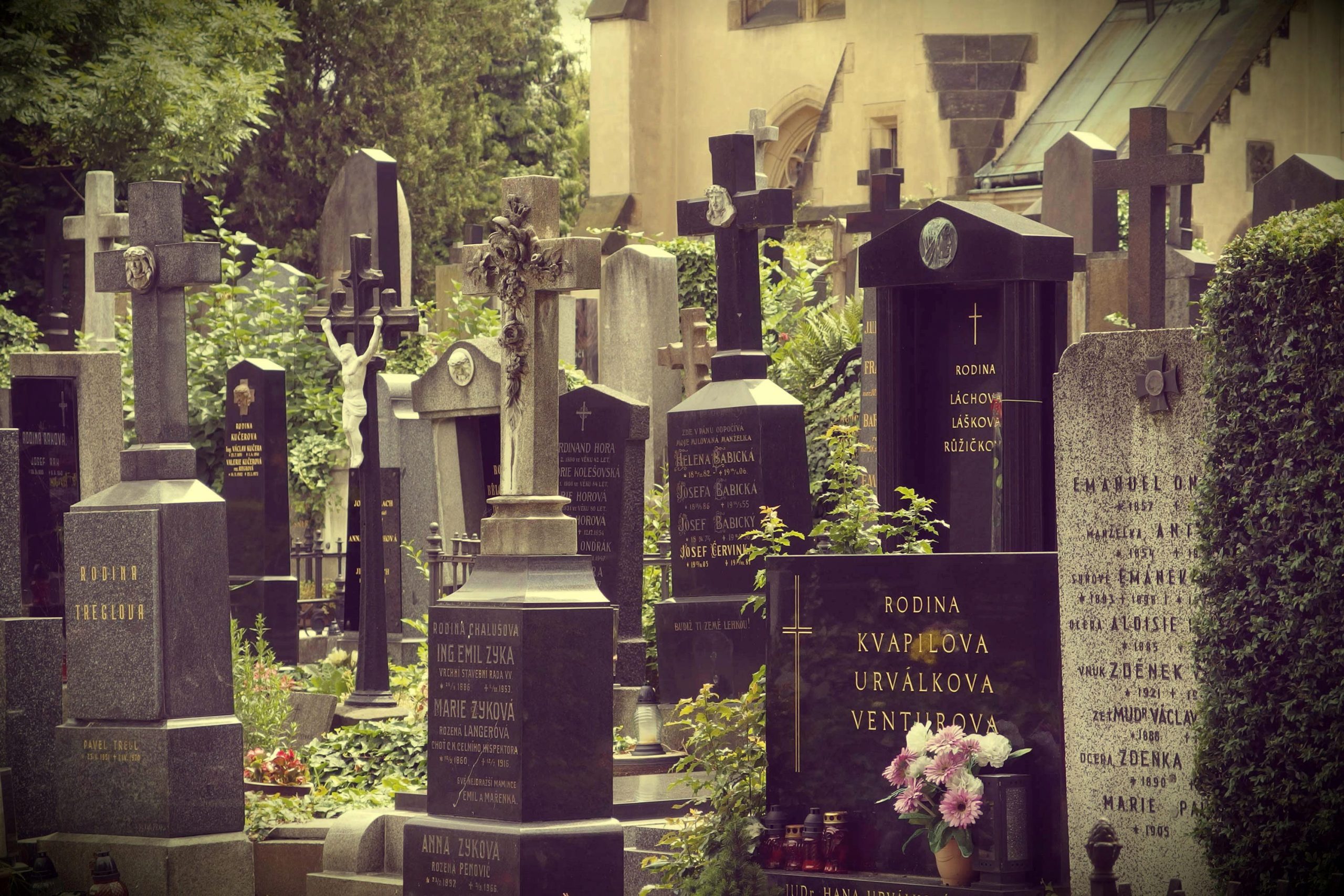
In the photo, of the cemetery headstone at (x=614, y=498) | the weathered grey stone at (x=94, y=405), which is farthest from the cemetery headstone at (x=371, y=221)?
the cemetery headstone at (x=614, y=498)

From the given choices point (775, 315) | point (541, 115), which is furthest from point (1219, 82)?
point (541, 115)

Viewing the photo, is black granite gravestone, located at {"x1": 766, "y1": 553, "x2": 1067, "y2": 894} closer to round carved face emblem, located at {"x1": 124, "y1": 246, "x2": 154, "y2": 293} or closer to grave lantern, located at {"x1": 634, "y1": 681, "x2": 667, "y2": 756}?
grave lantern, located at {"x1": 634, "y1": 681, "x2": 667, "y2": 756}

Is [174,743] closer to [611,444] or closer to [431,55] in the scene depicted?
[611,444]

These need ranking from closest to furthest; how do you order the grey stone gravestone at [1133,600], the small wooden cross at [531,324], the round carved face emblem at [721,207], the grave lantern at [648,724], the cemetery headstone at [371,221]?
the grey stone gravestone at [1133,600]
the small wooden cross at [531,324]
the grave lantern at [648,724]
the round carved face emblem at [721,207]
the cemetery headstone at [371,221]

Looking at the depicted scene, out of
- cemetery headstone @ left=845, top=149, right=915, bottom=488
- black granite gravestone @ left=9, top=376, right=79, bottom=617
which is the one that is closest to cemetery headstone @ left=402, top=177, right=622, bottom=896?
cemetery headstone @ left=845, top=149, right=915, bottom=488

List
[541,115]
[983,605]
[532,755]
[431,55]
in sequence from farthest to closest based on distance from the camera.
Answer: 1. [541,115]
2. [431,55]
3. [532,755]
4. [983,605]

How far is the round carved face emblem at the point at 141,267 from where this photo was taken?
1052cm

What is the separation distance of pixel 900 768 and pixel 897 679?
41cm

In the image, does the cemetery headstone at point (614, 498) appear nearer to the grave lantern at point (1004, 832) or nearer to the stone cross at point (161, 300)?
the stone cross at point (161, 300)

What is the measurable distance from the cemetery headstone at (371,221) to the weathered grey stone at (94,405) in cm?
325

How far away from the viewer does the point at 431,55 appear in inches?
1366

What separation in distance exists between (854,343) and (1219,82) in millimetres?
10482

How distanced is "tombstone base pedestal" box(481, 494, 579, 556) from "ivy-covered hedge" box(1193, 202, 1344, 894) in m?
3.01

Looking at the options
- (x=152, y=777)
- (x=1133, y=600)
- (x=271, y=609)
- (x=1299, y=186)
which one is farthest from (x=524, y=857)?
(x=1299, y=186)
